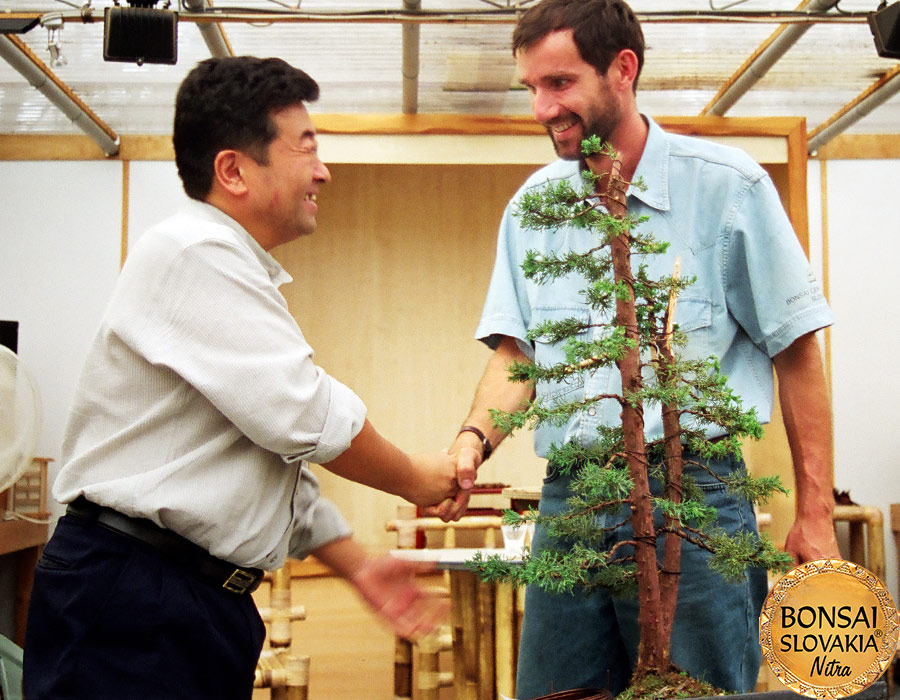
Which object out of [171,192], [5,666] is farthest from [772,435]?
[5,666]

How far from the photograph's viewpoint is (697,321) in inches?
58.6

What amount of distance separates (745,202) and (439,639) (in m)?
2.68

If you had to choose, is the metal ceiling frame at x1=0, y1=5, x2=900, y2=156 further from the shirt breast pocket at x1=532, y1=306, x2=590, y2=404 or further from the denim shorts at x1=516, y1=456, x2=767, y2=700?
the denim shorts at x1=516, y1=456, x2=767, y2=700

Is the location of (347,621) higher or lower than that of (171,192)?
lower

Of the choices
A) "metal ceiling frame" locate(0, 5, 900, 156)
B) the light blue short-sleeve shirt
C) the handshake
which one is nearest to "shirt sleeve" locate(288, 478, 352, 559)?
the handshake

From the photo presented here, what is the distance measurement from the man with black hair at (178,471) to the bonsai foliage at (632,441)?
1.01ft

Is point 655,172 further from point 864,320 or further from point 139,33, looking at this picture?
point 864,320

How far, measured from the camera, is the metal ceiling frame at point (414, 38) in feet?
12.1

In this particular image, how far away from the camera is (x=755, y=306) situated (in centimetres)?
147

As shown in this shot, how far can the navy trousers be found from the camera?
1246 mm

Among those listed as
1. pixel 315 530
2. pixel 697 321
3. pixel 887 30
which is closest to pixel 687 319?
pixel 697 321

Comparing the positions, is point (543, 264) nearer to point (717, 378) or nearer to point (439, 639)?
point (717, 378)

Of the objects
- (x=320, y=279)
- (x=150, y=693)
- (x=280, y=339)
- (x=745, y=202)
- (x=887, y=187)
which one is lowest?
(x=150, y=693)

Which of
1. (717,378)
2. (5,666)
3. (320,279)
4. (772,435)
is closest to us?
(717,378)
